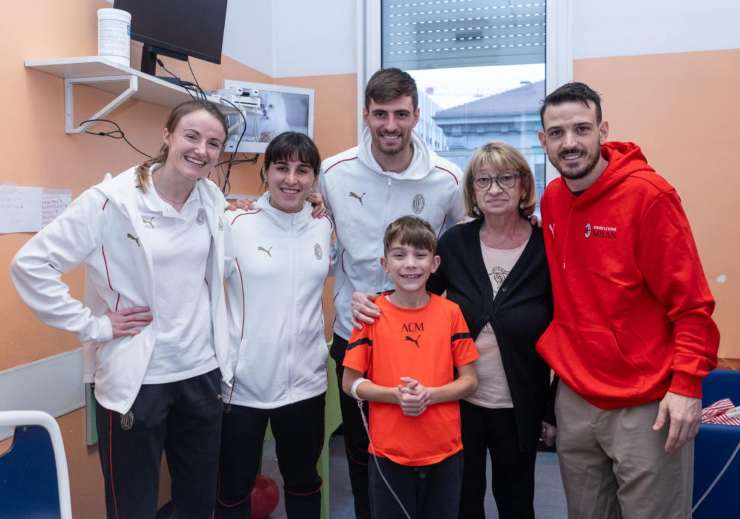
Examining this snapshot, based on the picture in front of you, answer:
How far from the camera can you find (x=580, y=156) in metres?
1.65

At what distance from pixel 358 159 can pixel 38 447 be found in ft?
4.30

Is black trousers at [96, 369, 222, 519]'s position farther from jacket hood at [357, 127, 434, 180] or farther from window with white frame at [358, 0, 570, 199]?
window with white frame at [358, 0, 570, 199]

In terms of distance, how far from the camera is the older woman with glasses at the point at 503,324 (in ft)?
5.96

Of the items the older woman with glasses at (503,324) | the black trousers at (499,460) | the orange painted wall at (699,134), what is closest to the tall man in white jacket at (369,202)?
the older woman with glasses at (503,324)

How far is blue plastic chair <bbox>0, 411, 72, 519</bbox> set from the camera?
128 centimetres

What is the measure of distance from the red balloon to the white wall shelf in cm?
162

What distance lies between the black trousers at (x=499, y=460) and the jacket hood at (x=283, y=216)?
764 mm

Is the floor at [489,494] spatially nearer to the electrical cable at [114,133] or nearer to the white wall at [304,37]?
the electrical cable at [114,133]

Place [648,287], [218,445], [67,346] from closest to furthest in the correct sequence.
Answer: [648,287] → [218,445] → [67,346]

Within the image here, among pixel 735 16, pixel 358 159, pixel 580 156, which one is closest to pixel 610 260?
pixel 580 156

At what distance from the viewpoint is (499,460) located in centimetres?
187

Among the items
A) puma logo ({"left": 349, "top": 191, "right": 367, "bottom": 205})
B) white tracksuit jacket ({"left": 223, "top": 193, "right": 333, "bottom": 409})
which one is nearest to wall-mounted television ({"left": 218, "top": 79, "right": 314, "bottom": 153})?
puma logo ({"left": 349, "top": 191, "right": 367, "bottom": 205})

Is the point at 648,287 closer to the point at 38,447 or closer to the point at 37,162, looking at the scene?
the point at 38,447

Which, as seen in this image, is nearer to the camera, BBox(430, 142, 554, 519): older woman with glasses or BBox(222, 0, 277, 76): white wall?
BBox(430, 142, 554, 519): older woman with glasses
